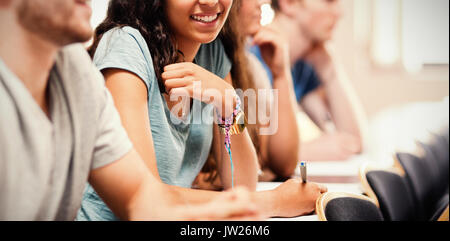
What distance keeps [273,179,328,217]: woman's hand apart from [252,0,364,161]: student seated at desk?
0.49 m

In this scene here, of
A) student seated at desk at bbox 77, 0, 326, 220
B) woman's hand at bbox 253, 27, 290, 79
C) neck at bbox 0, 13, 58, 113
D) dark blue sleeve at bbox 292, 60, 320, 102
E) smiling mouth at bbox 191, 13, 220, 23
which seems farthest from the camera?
dark blue sleeve at bbox 292, 60, 320, 102

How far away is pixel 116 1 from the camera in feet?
2.86

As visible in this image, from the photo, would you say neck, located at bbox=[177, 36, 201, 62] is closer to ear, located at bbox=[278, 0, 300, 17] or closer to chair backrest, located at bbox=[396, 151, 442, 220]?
ear, located at bbox=[278, 0, 300, 17]

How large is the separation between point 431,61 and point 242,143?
81 centimetres

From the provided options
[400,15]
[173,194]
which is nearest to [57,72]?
[173,194]

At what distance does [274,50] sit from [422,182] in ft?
2.22

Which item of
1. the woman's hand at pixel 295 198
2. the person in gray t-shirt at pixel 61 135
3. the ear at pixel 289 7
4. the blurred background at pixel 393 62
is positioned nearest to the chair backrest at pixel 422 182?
the blurred background at pixel 393 62

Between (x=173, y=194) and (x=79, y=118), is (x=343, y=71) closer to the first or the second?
(x=173, y=194)

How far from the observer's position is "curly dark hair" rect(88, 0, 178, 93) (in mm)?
830

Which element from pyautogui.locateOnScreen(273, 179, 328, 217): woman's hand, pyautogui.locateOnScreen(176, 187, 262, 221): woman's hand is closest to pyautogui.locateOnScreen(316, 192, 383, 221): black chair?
pyautogui.locateOnScreen(273, 179, 328, 217): woman's hand

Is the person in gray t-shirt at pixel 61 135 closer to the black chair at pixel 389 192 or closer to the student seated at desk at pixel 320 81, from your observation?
the black chair at pixel 389 192

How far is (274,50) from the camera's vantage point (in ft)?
4.14

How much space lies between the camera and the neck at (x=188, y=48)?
897 millimetres

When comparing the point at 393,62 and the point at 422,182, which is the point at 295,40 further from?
the point at 422,182
